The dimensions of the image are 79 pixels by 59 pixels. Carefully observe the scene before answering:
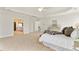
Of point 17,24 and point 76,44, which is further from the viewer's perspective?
point 17,24

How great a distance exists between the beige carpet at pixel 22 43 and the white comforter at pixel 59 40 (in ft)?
0.36

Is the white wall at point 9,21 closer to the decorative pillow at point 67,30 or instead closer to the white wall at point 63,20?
the white wall at point 63,20

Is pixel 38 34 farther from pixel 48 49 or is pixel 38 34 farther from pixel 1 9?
pixel 1 9

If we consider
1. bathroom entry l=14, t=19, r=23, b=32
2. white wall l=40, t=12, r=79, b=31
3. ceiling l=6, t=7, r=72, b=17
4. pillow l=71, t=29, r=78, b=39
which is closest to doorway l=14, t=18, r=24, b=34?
bathroom entry l=14, t=19, r=23, b=32

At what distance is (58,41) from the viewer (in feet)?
5.63

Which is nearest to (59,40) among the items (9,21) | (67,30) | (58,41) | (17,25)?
(58,41)

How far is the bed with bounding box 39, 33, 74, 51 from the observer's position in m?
1.67

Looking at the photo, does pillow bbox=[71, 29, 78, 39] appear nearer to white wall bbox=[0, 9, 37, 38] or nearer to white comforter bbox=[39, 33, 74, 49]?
white comforter bbox=[39, 33, 74, 49]

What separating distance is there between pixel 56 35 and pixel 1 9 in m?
0.89

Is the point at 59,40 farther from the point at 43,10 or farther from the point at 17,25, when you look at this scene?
the point at 17,25

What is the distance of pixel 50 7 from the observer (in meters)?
1.67

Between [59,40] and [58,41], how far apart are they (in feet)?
0.07
